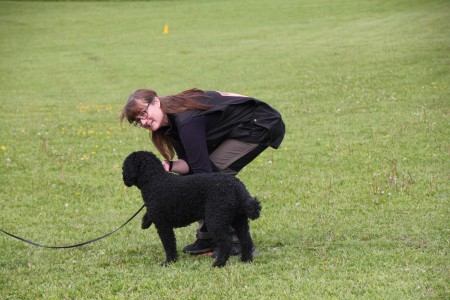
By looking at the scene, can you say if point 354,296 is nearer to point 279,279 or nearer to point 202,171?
point 279,279

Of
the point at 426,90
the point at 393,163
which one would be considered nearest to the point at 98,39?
the point at 426,90

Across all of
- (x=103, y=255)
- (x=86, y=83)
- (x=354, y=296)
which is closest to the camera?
(x=354, y=296)

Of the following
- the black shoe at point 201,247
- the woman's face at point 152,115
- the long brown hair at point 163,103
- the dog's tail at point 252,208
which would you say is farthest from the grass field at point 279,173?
the long brown hair at point 163,103

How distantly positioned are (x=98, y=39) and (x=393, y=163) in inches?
1240

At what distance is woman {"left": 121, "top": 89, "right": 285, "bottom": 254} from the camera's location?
6148mm

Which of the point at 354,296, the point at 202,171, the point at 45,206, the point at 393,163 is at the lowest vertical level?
the point at 45,206

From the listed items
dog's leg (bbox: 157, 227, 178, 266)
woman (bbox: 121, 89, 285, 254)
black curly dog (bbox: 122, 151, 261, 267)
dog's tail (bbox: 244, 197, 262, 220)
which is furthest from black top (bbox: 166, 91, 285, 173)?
dog's leg (bbox: 157, 227, 178, 266)

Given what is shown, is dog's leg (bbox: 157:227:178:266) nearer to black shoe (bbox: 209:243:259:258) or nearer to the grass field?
the grass field

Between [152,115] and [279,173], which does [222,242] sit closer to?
[152,115]

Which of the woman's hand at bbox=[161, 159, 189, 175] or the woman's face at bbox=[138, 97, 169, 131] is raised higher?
the woman's face at bbox=[138, 97, 169, 131]

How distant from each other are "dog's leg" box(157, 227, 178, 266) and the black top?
685 millimetres

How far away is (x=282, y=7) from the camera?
49.5m

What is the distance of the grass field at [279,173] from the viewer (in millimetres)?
5828

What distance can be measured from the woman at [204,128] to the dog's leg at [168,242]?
503 mm
